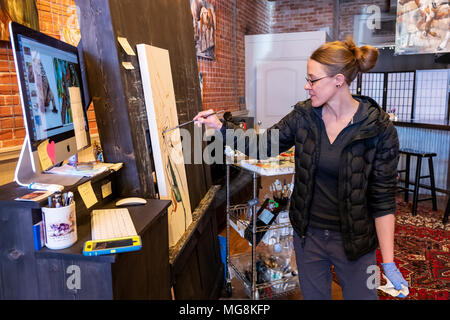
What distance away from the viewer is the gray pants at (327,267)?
4.91 feet

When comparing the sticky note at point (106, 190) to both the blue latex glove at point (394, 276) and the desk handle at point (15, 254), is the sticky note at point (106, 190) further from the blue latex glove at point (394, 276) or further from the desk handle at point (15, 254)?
the blue latex glove at point (394, 276)

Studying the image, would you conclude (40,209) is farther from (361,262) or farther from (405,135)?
(405,135)

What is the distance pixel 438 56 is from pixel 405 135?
2.98m

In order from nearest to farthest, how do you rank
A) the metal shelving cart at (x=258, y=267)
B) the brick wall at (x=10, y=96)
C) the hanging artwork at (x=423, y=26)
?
the brick wall at (x=10, y=96) → the metal shelving cart at (x=258, y=267) → the hanging artwork at (x=423, y=26)

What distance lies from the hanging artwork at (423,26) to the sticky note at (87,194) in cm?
586

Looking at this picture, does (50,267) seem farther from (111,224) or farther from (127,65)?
(127,65)

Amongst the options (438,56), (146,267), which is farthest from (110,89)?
(438,56)

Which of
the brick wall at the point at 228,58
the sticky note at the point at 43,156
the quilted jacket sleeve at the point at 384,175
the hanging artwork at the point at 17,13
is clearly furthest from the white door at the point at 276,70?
the sticky note at the point at 43,156

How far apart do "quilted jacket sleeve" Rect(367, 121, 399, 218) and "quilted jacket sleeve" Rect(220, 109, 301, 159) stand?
394mm

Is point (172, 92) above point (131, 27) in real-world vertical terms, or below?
below

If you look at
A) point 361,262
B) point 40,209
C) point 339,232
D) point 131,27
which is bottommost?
point 361,262

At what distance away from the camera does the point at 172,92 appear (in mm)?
1935

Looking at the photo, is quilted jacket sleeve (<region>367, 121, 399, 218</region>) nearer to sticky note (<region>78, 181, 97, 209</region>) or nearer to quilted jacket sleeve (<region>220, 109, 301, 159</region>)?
quilted jacket sleeve (<region>220, 109, 301, 159</region>)

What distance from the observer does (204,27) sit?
4480 millimetres
